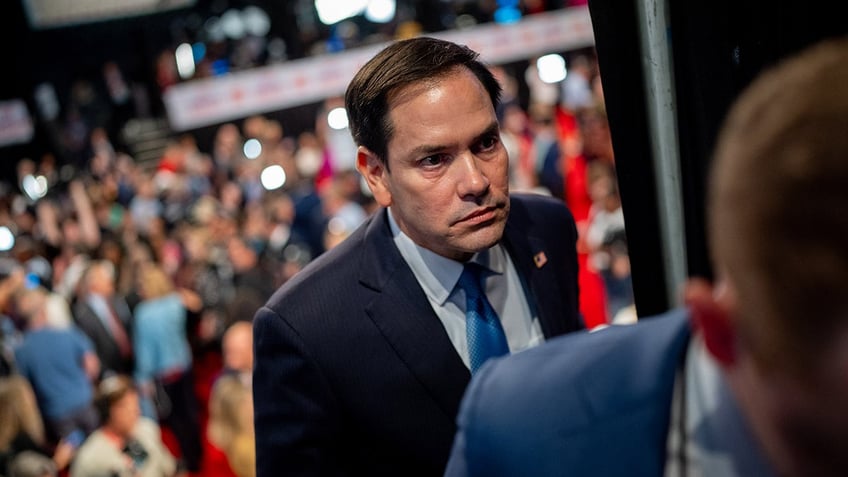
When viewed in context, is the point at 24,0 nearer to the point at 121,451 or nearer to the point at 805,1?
the point at 121,451

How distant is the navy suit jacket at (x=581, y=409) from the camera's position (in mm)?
878

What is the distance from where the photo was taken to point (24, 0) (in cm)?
1705

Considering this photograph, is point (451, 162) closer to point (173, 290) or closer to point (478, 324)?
point (478, 324)

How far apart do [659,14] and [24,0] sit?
18034mm

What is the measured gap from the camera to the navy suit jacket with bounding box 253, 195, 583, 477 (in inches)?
64.7

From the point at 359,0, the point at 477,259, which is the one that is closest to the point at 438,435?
the point at 477,259

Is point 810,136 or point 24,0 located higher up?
point 24,0

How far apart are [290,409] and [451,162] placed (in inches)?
20.9

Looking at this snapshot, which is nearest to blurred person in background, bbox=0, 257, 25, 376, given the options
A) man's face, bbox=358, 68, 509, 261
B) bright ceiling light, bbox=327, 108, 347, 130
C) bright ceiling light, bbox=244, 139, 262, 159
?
bright ceiling light, bbox=327, 108, 347, 130

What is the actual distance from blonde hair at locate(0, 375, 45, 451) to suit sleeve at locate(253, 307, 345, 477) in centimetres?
367

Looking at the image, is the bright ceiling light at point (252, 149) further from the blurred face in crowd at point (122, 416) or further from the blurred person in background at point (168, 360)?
the blurred face in crowd at point (122, 416)

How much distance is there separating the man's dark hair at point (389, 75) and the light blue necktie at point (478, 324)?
0.28 metres

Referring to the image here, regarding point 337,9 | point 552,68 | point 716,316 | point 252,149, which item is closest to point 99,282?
point 716,316

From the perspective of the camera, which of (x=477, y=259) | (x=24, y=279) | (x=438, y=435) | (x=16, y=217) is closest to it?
(x=438, y=435)
